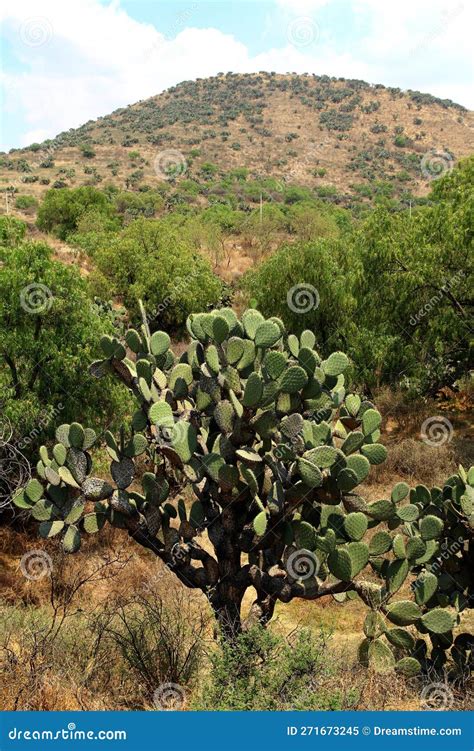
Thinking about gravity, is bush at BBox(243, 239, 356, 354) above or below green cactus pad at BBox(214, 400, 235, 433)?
above

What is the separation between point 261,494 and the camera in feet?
21.2

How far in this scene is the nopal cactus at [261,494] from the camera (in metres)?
6.26

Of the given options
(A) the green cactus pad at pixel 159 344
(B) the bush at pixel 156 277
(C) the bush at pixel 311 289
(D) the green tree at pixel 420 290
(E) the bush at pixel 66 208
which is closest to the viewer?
(A) the green cactus pad at pixel 159 344

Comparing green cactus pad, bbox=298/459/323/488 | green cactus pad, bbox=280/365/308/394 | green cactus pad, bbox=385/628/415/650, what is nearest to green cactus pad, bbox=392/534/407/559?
green cactus pad, bbox=385/628/415/650

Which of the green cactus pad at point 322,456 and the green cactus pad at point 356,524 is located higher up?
the green cactus pad at point 322,456

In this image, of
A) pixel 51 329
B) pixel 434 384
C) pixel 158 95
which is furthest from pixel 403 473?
pixel 158 95

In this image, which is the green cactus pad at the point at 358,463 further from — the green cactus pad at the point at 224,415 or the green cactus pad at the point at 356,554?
the green cactus pad at the point at 224,415

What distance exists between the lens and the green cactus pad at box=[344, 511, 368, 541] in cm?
616

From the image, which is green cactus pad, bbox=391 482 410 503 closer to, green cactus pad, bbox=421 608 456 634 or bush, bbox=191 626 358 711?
green cactus pad, bbox=421 608 456 634

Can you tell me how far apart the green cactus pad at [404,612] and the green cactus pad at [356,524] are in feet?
2.66

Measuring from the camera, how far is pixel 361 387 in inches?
683

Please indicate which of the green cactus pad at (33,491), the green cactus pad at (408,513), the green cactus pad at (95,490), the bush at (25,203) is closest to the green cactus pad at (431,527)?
the green cactus pad at (408,513)

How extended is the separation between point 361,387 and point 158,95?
400 feet

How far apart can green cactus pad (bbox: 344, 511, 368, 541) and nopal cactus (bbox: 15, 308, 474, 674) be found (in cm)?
1
